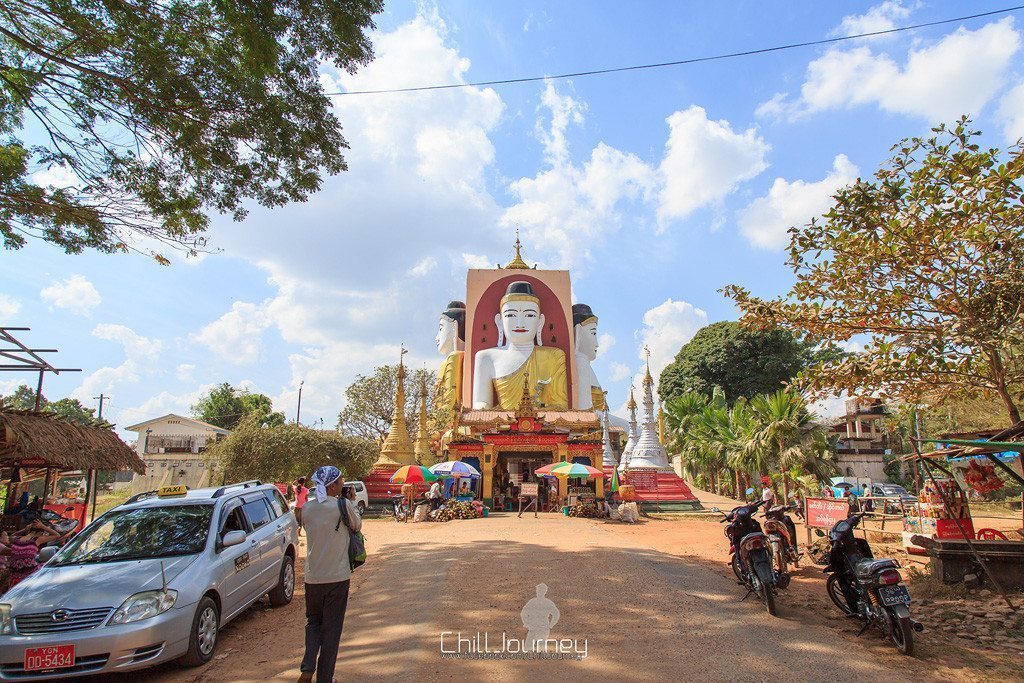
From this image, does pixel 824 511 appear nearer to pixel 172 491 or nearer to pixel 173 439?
pixel 172 491

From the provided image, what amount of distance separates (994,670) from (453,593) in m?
5.02

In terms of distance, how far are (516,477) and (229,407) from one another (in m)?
36.4

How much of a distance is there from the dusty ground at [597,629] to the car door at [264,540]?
434mm

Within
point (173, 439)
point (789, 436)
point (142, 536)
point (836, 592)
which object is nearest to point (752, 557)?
point (836, 592)

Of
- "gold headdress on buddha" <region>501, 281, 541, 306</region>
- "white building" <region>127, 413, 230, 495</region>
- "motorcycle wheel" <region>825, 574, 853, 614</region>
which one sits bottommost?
"motorcycle wheel" <region>825, 574, 853, 614</region>

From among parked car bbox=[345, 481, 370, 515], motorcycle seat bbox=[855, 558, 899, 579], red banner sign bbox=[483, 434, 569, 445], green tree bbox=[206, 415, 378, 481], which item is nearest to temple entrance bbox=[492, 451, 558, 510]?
red banner sign bbox=[483, 434, 569, 445]

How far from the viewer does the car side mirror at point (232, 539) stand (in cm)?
553

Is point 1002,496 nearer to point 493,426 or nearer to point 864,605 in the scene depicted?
point 493,426

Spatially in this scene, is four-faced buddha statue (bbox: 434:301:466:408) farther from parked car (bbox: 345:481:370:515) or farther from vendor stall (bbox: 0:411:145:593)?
vendor stall (bbox: 0:411:145:593)

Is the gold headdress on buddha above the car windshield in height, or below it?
above

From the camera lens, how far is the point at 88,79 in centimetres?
730

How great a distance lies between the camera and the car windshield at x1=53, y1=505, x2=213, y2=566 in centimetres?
555

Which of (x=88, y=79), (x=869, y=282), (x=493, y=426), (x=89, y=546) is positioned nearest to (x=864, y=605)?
(x=869, y=282)

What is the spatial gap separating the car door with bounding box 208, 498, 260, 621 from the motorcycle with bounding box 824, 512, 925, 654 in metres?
5.80
